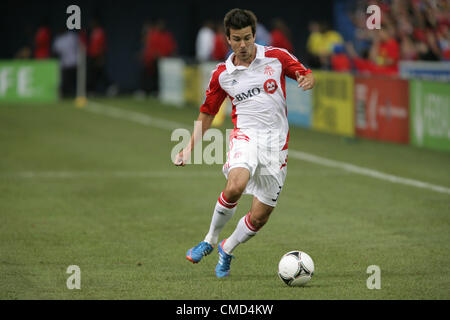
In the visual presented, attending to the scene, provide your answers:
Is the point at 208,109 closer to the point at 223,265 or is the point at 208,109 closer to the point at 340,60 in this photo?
the point at 223,265

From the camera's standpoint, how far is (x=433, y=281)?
21.1ft

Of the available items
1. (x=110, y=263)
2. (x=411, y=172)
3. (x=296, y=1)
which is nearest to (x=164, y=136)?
(x=411, y=172)

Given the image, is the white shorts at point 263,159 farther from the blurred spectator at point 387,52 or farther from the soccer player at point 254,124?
the blurred spectator at point 387,52

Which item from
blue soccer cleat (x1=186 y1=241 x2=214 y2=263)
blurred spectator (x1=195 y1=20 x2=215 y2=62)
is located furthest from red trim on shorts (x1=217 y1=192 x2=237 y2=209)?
blurred spectator (x1=195 y1=20 x2=215 y2=62)

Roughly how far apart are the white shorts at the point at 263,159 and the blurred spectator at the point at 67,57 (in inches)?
831

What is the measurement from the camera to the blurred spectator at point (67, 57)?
88.3ft

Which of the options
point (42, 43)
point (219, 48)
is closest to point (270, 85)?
point (219, 48)

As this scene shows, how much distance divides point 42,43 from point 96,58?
184 cm

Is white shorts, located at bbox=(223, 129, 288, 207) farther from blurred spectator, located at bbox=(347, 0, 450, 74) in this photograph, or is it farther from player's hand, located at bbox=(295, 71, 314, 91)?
blurred spectator, located at bbox=(347, 0, 450, 74)

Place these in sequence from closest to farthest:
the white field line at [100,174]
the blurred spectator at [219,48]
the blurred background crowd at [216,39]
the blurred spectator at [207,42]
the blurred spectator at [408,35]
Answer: the white field line at [100,174] < the blurred spectator at [408,35] < the blurred background crowd at [216,39] < the blurred spectator at [219,48] < the blurred spectator at [207,42]

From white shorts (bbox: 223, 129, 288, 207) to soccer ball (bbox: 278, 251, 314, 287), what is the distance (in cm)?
51

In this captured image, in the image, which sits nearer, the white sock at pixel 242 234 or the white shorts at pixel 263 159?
the white shorts at pixel 263 159

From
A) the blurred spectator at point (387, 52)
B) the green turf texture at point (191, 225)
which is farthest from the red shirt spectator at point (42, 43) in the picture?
the blurred spectator at point (387, 52)

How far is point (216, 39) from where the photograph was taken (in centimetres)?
2612
